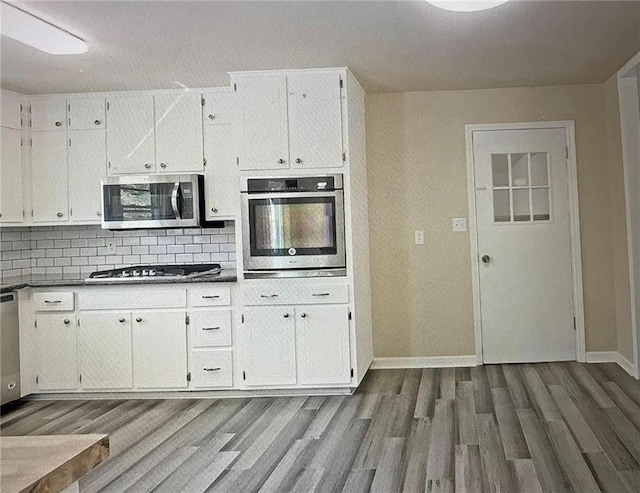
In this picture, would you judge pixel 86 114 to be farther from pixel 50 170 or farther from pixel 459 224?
pixel 459 224

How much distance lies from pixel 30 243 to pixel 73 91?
1407mm

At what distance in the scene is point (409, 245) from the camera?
5.36 meters

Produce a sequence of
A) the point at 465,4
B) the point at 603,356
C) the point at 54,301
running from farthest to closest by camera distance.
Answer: the point at 603,356
the point at 54,301
the point at 465,4

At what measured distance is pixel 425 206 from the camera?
17.6 ft

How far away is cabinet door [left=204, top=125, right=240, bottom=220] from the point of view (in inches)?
193

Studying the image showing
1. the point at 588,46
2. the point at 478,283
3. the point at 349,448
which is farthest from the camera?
the point at 478,283

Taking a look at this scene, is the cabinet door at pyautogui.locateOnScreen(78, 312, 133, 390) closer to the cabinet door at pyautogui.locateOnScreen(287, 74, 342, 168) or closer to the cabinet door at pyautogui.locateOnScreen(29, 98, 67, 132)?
the cabinet door at pyautogui.locateOnScreen(29, 98, 67, 132)

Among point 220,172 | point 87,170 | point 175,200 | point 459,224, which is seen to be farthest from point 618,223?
point 87,170

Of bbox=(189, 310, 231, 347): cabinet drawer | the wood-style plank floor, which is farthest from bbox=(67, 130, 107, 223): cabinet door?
the wood-style plank floor

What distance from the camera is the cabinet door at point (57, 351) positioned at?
4.71m

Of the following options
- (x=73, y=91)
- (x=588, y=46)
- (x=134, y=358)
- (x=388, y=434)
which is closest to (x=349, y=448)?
(x=388, y=434)

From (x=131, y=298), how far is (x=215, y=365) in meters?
0.80

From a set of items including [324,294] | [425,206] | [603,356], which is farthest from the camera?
[425,206]

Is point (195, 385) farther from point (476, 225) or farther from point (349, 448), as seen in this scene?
point (476, 225)
